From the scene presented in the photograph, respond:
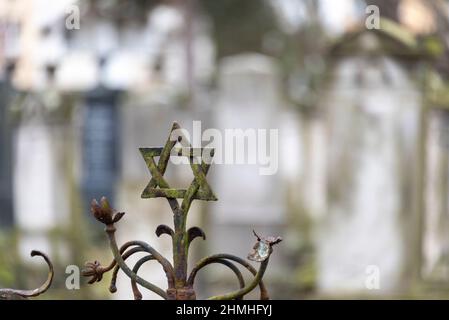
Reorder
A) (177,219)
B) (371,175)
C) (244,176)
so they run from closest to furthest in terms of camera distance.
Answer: (177,219), (371,175), (244,176)

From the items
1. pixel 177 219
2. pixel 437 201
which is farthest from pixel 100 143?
pixel 177 219

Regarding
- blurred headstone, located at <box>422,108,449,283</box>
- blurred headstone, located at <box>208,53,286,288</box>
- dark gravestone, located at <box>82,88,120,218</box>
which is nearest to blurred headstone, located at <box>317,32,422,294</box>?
blurred headstone, located at <box>422,108,449,283</box>

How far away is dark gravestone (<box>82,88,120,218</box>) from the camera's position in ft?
20.9

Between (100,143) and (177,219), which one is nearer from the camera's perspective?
(177,219)

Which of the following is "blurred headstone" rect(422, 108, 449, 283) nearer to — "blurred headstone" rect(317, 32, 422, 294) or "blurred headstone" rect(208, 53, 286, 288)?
"blurred headstone" rect(317, 32, 422, 294)

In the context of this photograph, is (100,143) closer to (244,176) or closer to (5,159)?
(5,159)

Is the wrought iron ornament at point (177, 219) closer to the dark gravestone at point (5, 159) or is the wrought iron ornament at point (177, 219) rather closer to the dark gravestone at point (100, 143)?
the dark gravestone at point (5, 159)

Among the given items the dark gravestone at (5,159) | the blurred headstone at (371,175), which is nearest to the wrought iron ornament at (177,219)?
the blurred headstone at (371,175)

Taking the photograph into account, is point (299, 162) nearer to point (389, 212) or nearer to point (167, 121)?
point (167, 121)

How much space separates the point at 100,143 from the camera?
252 inches

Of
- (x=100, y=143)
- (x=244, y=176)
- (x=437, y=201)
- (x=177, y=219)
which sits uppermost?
(x=100, y=143)
